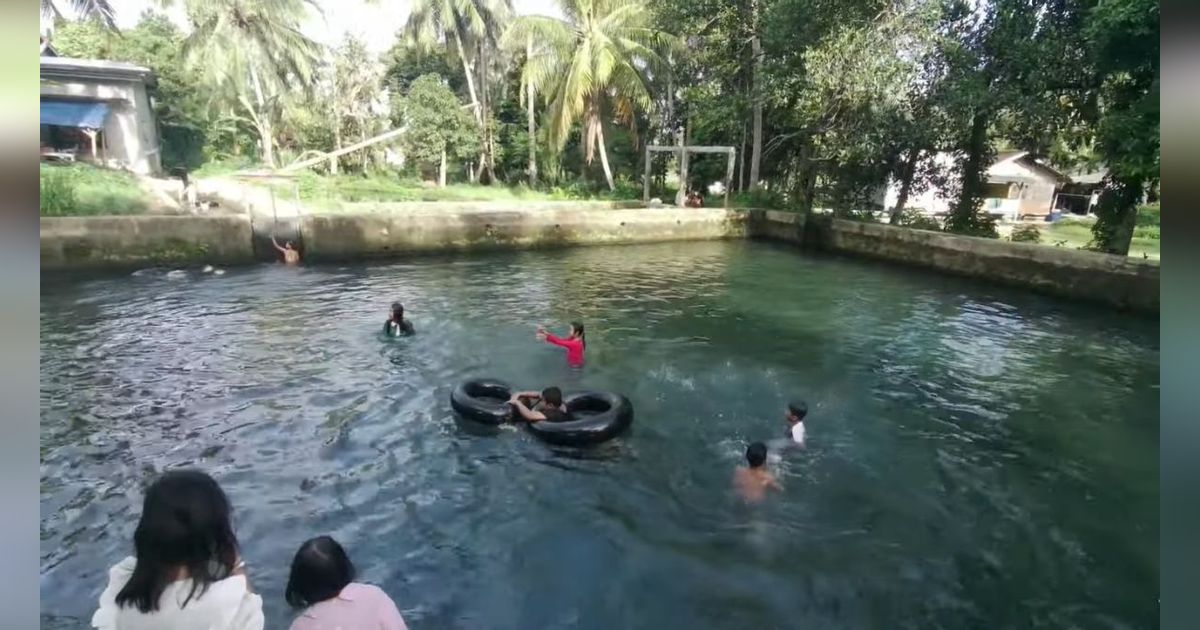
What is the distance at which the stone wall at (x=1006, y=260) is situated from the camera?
13438 millimetres

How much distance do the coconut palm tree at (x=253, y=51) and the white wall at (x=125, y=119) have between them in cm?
303

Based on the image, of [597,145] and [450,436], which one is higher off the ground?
[597,145]

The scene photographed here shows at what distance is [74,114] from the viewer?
914 inches

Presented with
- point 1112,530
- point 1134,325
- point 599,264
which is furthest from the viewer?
point 599,264

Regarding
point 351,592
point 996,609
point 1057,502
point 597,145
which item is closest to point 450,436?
point 351,592

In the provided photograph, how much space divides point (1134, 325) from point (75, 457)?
15.8 meters

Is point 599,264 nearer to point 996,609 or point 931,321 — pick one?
point 931,321

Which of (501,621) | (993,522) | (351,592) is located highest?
(351,592)

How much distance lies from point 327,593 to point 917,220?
20.3m

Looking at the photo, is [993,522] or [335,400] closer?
[993,522]

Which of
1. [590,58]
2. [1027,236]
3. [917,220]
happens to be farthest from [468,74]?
[1027,236]

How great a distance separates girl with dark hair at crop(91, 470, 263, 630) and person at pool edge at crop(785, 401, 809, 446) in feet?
18.2

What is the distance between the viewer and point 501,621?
15.2 ft

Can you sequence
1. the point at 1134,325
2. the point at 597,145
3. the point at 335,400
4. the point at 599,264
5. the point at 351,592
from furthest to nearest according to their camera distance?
the point at 597,145, the point at 599,264, the point at 1134,325, the point at 335,400, the point at 351,592
